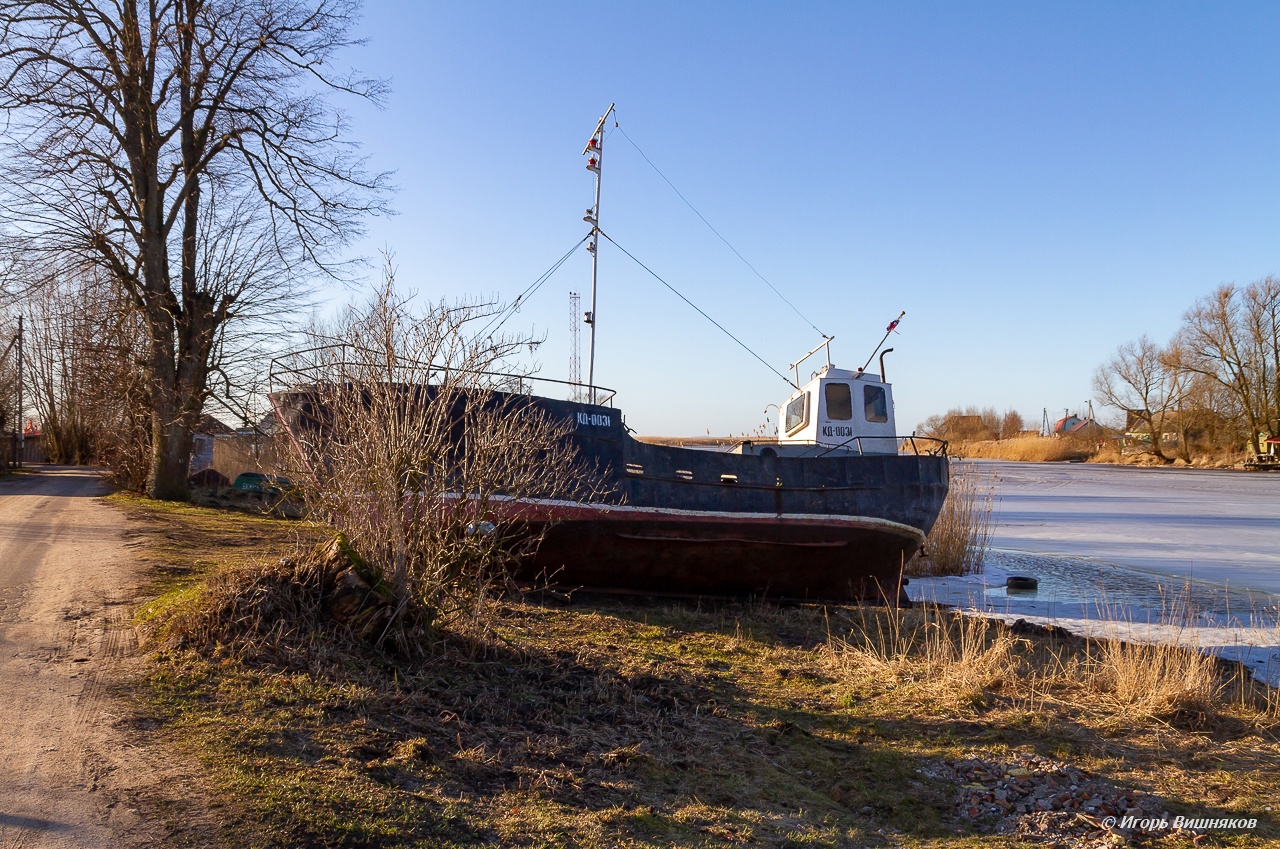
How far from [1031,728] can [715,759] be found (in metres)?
2.67

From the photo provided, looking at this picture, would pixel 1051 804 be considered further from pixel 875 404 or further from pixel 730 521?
pixel 875 404

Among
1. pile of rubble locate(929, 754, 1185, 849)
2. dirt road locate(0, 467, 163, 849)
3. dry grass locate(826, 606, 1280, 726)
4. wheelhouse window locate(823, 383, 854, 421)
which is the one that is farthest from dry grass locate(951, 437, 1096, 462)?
dirt road locate(0, 467, 163, 849)

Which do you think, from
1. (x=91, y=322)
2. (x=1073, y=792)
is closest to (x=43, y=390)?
(x=91, y=322)

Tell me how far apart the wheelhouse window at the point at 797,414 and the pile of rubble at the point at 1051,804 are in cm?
872

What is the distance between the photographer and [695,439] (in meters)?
15.1

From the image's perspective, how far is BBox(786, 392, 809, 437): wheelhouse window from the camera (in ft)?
46.0

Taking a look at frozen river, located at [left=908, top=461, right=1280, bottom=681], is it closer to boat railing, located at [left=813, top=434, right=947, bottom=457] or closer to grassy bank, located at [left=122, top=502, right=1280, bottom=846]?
boat railing, located at [left=813, top=434, right=947, bottom=457]

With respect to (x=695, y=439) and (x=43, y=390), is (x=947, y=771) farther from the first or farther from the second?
(x=43, y=390)

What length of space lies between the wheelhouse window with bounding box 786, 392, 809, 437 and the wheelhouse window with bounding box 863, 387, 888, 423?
0.94 meters

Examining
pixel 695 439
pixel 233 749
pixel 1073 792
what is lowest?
pixel 1073 792

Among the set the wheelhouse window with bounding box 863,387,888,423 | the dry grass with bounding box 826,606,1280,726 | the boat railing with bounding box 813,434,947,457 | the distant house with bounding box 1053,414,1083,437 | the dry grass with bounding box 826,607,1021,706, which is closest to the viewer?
the dry grass with bounding box 826,606,1280,726

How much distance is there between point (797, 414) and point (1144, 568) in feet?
22.3

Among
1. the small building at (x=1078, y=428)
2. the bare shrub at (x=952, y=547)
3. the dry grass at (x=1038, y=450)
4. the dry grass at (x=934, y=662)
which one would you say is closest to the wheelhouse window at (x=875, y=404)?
the bare shrub at (x=952, y=547)

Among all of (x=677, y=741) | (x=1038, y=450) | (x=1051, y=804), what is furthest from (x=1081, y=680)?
(x=1038, y=450)
